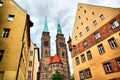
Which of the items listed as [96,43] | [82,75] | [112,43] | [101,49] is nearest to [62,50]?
[82,75]

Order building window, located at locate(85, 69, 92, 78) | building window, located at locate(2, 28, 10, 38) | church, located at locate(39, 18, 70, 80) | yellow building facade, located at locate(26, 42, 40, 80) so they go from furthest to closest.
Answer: church, located at locate(39, 18, 70, 80)
yellow building facade, located at locate(26, 42, 40, 80)
building window, located at locate(85, 69, 92, 78)
building window, located at locate(2, 28, 10, 38)

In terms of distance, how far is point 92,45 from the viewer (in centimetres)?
1942

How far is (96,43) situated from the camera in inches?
734

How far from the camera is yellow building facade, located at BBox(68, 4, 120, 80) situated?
15.6 m

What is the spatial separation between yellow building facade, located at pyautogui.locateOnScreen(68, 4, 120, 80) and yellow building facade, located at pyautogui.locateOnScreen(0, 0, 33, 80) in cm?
1147

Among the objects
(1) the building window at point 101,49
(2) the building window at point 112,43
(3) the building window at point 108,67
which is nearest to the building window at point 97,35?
(1) the building window at point 101,49

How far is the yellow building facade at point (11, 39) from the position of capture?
12.3 meters

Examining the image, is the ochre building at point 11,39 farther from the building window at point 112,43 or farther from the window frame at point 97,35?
the building window at point 112,43

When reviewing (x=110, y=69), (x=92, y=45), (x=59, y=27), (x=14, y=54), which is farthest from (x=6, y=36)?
(x=59, y=27)

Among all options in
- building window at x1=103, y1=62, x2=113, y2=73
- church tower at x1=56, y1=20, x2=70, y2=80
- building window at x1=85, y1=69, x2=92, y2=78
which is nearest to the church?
church tower at x1=56, y1=20, x2=70, y2=80

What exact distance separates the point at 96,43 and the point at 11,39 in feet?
43.6

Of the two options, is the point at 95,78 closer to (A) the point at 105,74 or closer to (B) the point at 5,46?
(A) the point at 105,74

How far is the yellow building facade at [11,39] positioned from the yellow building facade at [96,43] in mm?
11468

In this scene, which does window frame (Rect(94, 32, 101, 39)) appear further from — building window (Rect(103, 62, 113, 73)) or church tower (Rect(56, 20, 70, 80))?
church tower (Rect(56, 20, 70, 80))
